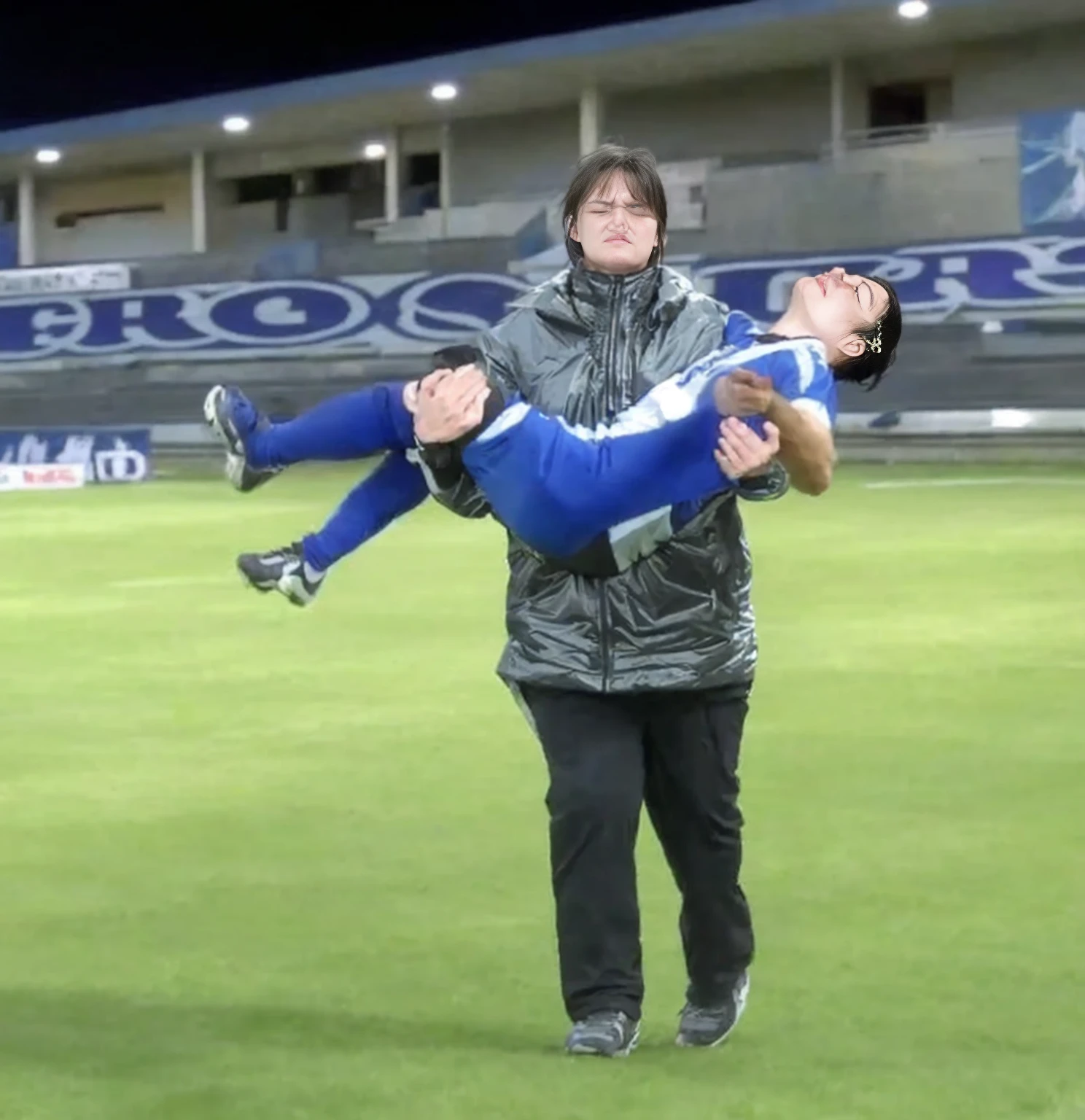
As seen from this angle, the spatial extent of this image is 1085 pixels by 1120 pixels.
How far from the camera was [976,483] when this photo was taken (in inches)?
908

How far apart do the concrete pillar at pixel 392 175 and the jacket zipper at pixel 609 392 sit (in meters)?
39.3

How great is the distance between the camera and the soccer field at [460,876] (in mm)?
4199

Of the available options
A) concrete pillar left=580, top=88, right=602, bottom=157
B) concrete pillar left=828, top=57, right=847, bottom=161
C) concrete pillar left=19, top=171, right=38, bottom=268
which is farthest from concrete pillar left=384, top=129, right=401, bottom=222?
concrete pillar left=828, top=57, right=847, bottom=161

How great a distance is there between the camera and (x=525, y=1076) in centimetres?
417

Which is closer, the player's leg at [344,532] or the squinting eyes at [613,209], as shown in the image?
the squinting eyes at [613,209]

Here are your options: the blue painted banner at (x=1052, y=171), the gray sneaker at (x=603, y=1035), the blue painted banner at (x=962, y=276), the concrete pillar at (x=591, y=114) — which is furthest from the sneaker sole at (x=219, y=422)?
the concrete pillar at (x=591, y=114)

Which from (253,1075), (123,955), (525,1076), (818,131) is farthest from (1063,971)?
(818,131)

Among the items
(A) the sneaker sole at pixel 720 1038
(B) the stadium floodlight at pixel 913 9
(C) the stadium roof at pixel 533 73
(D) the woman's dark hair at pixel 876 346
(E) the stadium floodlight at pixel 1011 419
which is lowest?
(A) the sneaker sole at pixel 720 1038

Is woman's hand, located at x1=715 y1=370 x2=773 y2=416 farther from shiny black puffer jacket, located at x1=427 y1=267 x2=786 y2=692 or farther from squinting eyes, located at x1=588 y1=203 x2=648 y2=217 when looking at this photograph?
squinting eyes, located at x1=588 y1=203 x2=648 y2=217

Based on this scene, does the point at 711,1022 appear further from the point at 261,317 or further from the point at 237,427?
the point at 261,317

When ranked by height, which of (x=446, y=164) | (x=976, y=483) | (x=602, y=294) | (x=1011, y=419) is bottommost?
(x=976, y=483)

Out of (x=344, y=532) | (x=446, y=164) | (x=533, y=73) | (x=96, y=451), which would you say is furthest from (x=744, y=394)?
(x=446, y=164)

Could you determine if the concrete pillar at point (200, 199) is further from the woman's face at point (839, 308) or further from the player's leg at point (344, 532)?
the woman's face at point (839, 308)

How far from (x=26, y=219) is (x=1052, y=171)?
2745 cm
